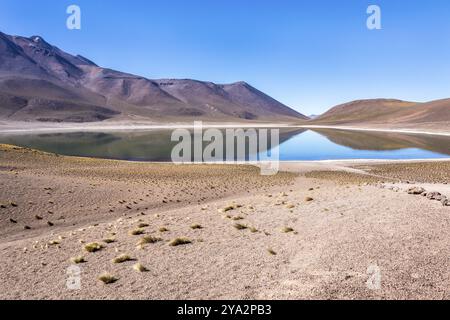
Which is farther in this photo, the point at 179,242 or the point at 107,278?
the point at 179,242

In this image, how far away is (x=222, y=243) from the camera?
464 inches

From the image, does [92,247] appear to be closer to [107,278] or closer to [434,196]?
[107,278]

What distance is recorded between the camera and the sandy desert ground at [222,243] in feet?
27.9

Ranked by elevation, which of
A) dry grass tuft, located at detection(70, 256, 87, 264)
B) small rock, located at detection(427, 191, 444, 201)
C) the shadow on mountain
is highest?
the shadow on mountain

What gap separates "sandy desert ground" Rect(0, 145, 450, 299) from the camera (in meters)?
8.52

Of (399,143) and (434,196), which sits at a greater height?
(399,143)

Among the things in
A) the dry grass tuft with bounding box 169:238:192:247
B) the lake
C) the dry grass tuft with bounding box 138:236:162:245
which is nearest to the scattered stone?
the dry grass tuft with bounding box 169:238:192:247

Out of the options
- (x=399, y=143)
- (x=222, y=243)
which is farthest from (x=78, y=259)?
(x=399, y=143)

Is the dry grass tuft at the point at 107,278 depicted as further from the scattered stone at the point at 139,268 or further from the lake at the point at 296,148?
the lake at the point at 296,148

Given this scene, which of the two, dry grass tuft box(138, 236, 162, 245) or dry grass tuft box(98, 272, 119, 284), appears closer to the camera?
dry grass tuft box(98, 272, 119, 284)

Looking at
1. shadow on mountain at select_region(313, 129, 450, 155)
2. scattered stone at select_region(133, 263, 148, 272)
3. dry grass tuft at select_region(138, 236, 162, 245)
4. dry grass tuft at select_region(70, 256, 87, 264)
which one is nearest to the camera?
scattered stone at select_region(133, 263, 148, 272)

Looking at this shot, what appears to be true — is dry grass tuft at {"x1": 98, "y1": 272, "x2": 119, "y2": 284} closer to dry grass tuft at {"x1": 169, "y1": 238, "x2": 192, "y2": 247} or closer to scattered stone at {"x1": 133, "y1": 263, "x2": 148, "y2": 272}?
scattered stone at {"x1": 133, "y1": 263, "x2": 148, "y2": 272}
